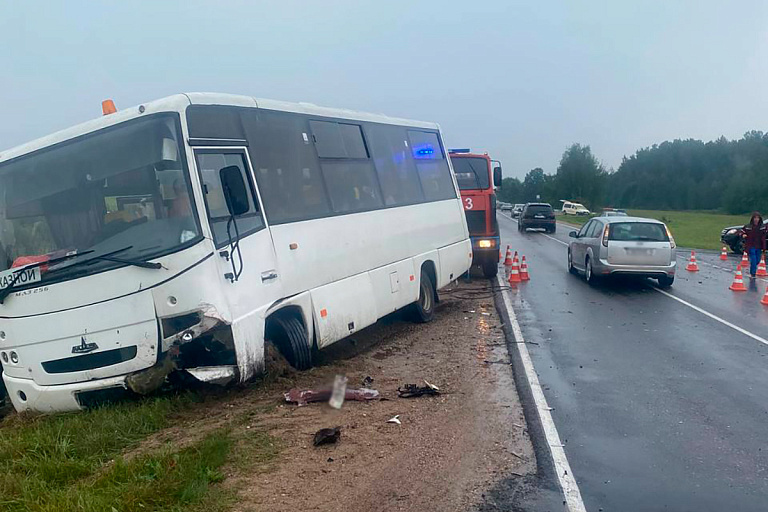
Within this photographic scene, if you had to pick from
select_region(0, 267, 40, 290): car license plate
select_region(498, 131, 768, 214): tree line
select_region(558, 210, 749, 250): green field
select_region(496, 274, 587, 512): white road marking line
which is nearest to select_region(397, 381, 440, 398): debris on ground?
select_region(496, 274, 587, 512): white road marking line

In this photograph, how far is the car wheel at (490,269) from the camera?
57.0 ft

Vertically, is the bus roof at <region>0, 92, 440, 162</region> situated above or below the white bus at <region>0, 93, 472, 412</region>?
above

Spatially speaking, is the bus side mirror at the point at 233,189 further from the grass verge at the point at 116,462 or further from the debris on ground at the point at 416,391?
the debris on ground at the point at 416,391

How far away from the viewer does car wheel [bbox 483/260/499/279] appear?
17.4 m

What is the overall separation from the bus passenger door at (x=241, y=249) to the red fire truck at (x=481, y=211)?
10680 mm

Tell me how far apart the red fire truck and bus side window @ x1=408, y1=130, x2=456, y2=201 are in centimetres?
353

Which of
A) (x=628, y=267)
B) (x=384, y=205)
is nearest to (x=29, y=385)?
(x=384, y=205)

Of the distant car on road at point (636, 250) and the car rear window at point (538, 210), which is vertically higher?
the car rear window at point (538, 210)

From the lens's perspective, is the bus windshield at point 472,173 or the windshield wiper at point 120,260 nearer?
the windshield wiper at point 120,260

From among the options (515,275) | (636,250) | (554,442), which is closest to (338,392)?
(554,442)

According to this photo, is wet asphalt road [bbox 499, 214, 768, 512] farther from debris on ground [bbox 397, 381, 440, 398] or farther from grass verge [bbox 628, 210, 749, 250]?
grass verge [bbox 628, 210, 749, 250]

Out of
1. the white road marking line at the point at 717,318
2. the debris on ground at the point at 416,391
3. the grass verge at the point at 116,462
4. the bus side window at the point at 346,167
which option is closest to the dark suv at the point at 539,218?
the white road marking line at the point at 717,318

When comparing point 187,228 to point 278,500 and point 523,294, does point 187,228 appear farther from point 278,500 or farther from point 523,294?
point 523,294

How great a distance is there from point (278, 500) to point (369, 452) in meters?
1.07
